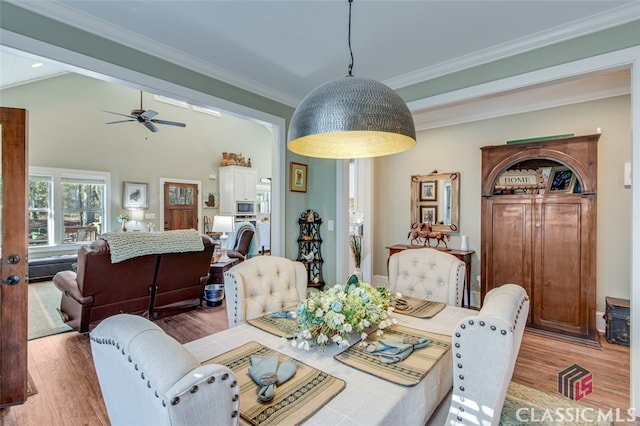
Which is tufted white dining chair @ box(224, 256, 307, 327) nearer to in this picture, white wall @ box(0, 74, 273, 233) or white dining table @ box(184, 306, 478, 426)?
white dining table @ box(184, 306, 478, 426)

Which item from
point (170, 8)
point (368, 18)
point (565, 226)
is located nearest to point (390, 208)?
point (565, 226)

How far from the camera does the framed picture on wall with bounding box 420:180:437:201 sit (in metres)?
4.39

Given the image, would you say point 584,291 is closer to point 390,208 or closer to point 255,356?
point 390,208

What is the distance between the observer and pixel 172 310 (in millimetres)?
3980

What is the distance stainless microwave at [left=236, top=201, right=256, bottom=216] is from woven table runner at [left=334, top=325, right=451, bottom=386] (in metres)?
7.62

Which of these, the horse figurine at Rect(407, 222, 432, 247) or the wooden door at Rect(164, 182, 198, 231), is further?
the wooden door at Rect(164, 182, 198, 231)

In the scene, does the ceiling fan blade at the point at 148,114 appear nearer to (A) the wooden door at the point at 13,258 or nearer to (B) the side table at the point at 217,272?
(B) the side table at the point at 217,272

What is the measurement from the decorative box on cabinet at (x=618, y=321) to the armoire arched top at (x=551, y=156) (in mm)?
1111

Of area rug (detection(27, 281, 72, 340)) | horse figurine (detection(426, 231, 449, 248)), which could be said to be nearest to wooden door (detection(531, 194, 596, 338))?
horse figurine (detection(426, 231, 449, 248))

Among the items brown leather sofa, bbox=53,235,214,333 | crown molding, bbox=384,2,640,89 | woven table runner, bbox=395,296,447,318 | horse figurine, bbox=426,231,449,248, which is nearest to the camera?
woven table runner, bbox=395,296,447,318

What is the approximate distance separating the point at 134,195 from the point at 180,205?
1070 mm

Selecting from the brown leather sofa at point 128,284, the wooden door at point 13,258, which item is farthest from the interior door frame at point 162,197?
the wooden door at point 13,258

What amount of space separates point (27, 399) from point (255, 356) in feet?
7.12

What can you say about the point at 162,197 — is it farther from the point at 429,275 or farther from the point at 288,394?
the point at 288,394
